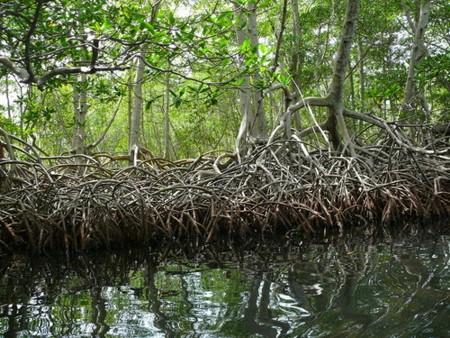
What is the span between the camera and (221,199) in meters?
3.80

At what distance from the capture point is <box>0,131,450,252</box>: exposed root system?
3.48m

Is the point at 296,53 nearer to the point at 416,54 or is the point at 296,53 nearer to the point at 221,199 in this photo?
the point at 416,54

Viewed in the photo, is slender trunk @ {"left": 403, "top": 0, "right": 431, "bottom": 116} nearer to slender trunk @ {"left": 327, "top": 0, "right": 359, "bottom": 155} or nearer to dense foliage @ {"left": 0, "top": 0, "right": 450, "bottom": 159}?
dense foliage @ {"left": 0, "top": 0, "right": 450, "bottom": 159}

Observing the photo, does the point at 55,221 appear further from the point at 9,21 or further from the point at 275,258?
the point at 275,258

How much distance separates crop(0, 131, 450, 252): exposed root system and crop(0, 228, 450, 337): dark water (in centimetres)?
34

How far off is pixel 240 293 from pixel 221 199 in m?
1.64

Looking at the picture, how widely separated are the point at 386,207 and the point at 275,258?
1.62m

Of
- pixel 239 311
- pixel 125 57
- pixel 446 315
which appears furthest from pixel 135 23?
pixel 446 315

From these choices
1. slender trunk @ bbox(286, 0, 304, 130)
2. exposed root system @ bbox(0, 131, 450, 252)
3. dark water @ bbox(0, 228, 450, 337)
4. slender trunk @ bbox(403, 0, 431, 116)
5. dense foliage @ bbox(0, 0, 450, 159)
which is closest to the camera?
dark water @ bbox(0, 228, 450, 337)

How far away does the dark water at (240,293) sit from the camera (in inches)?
68.1

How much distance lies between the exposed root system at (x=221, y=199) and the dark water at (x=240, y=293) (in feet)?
1.12

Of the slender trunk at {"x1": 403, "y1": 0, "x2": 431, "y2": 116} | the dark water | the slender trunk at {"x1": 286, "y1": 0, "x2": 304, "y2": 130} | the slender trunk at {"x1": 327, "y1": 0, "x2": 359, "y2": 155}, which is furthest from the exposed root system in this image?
the slender trunk at {"x1": 286, "y1": 0, "x2": 304, "y2": 130}

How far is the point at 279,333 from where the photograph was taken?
165cm

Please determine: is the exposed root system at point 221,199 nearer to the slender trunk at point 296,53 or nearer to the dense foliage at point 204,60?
the dense foliage at point 204,60
